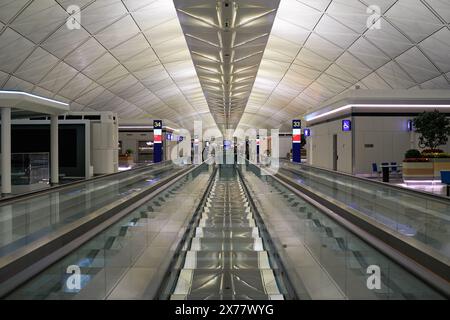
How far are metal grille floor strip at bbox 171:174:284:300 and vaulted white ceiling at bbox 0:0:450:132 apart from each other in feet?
30.7

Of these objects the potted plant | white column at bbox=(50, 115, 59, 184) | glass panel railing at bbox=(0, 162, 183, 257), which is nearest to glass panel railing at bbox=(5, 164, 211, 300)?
glass panel railing at bbox=(0, 162, 183, 257)

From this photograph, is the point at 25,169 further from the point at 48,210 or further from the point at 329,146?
the point at 329,146

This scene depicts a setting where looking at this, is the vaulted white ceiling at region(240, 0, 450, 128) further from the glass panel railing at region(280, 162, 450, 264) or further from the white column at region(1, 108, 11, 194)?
the white column at region(1, 108, 11, 194)

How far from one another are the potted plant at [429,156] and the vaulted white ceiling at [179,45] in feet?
15.8

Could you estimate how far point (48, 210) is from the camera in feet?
34.4

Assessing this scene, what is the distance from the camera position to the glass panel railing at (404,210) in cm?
727

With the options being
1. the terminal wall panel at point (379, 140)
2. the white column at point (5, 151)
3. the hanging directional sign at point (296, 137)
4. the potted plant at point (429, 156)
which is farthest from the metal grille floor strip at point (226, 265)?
the hanging directional sign at point (296, 137)

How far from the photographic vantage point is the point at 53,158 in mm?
21266

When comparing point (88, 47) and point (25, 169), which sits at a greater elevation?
point (88, 47)

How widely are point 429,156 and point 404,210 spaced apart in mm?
13450

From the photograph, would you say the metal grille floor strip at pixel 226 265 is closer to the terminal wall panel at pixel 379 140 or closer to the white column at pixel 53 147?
the white column at pixel 53 147

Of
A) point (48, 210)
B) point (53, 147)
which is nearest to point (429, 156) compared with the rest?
point (48, 210)

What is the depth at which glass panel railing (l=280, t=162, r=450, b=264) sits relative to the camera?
7273mm

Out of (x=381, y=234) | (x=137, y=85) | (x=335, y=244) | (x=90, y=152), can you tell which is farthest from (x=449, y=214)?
(x=137, y=85)
